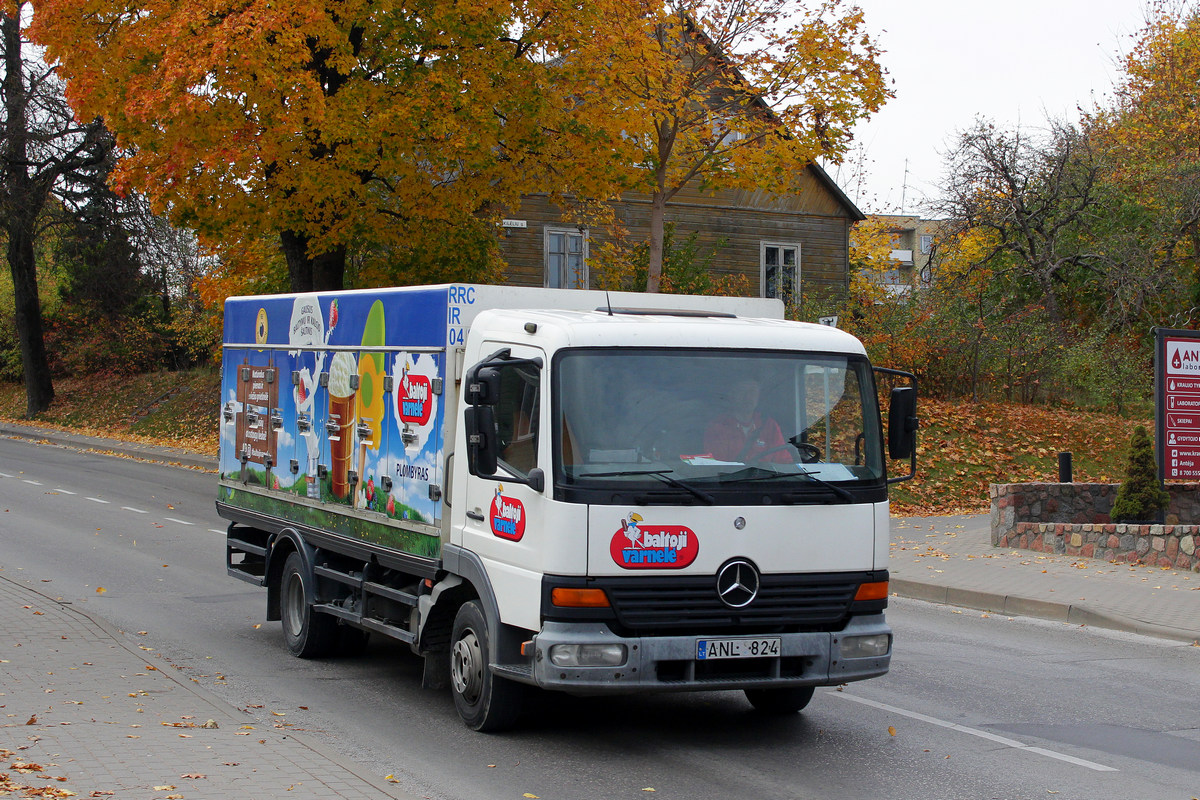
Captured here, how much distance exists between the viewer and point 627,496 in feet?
21.1

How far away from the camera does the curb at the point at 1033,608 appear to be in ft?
35.6

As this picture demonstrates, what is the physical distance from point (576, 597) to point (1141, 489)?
1129 centimetres

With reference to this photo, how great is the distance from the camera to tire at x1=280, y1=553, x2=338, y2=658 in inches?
363

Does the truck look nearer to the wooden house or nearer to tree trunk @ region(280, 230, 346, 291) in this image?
tree trunk @ region(280, 230, 346, 291)

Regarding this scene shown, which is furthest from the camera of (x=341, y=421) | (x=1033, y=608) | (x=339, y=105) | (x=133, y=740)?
(x=339, y=105)

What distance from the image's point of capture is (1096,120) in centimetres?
3734

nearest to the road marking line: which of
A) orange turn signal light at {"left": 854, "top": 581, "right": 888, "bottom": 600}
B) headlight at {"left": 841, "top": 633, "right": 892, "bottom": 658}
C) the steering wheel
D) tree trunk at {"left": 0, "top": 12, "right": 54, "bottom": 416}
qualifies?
headlight at {"left": 841, "top": 633, "right": 892, "bottom": 658}

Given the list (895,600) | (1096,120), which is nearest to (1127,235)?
(1096,120)

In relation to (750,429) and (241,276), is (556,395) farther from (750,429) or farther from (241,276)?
(241,276)

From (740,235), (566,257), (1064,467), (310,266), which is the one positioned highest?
(740,235)

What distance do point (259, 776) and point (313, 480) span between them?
11.9 feet

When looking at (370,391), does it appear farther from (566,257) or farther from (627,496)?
(566,257)

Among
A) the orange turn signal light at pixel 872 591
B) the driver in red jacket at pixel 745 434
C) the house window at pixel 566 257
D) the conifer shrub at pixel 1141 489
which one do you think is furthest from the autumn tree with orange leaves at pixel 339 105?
the orange turn signal light at pixel 872 591

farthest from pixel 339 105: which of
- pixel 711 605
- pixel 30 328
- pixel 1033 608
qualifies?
pixel 30 328
